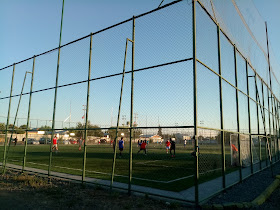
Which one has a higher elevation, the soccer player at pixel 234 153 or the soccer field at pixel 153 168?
the soccer player at pixel 234 153

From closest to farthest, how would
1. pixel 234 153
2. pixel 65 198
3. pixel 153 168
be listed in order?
pixel 65 198
pixel 153 168
pixel 234 153

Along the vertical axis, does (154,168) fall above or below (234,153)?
below

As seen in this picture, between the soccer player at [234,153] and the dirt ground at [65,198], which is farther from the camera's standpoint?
the soccer player at [234,153]

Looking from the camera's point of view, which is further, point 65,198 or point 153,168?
point 153,168

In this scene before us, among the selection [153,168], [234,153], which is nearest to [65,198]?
[153,168]

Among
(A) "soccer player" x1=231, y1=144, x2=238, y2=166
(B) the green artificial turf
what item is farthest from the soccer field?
(A) "soccer player" x1=231, y1=144, x2=238, y2=166

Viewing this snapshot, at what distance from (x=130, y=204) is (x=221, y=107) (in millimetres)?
3734

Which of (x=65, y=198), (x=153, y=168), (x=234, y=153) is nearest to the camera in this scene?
(x=65, y=198)

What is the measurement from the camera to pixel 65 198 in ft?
18.4

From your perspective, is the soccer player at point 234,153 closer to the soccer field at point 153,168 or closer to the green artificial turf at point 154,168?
the green artificial turf at point 154,168

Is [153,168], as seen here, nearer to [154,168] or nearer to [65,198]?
[154,168]

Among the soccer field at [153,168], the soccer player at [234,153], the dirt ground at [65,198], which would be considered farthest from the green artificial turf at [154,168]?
the dirt ground at [65,198]

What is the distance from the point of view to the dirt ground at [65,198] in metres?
4.98

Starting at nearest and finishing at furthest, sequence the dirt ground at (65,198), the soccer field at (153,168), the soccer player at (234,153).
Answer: the dirt ground at (65,198)
the soccer field at (153,168)
the soccer player at (234,153)
